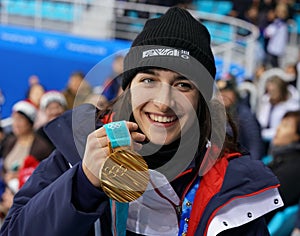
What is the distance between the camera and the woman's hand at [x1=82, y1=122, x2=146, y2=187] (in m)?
1.25

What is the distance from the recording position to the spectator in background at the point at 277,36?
1059 cm

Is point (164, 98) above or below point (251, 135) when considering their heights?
above

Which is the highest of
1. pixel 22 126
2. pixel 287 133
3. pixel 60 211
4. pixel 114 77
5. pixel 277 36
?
pixel 114 77

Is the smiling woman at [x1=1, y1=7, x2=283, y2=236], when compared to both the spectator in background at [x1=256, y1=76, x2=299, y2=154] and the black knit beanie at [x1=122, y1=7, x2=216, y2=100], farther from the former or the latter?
the spectator in background at [x1=256, y1=76, x2=299, y2=154]

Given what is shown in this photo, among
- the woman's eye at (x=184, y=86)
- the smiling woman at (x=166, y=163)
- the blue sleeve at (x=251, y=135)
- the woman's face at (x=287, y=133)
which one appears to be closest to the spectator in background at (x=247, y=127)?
the blue sleeve at (x=251, y=135)

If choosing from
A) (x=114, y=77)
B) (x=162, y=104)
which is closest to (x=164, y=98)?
(x=162, y=104)

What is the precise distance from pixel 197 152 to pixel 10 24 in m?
10.6

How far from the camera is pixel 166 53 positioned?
1.55 meters

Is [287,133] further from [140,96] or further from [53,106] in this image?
[140,96]

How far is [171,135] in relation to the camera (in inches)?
59.1

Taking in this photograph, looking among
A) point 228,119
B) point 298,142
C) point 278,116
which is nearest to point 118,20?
A: point 278,116

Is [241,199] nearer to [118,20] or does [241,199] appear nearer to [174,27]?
[174,27]

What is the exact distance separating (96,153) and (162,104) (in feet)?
0.84

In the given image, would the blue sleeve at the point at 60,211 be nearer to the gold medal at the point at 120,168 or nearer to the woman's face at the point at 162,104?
the gold medal at the point at 120,168
